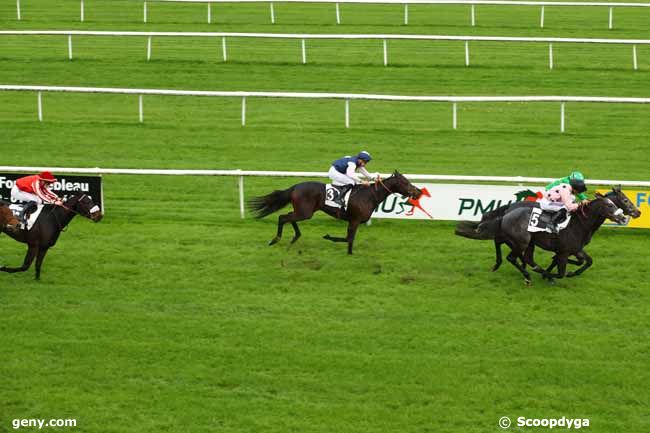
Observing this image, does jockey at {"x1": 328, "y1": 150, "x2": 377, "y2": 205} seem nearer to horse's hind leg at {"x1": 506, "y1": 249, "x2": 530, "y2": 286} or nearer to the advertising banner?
the advertising banner

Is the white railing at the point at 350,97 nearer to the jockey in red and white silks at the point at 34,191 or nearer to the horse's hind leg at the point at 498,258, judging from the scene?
the horse's hind leg at the point at 498,258

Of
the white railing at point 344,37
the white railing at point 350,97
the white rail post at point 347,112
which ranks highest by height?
the white railing at point 344,37

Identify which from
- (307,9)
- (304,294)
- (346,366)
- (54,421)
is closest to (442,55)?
(307,9)

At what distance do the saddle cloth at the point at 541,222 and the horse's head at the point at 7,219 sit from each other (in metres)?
6.28

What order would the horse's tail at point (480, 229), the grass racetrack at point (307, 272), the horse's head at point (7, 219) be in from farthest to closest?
the horse's tail at point (480, 229) → the horse's head at point (7, 219) → the grass racetrack at point (307, 272)

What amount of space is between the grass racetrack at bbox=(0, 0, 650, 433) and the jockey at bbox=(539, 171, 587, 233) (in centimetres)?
90

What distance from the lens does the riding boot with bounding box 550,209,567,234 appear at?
13633 millimetres

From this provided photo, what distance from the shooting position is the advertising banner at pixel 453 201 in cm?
1584

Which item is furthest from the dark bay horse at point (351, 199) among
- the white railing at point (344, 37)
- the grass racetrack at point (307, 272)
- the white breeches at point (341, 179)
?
the white railing at point (344, 37)

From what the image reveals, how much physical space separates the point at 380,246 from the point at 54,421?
617cm

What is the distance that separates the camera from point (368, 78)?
926 inches

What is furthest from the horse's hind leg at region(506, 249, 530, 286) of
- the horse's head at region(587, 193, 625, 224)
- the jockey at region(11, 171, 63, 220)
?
the jockey at region(11, 171, 63, 220)

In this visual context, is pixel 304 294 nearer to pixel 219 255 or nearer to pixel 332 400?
pixel 219 255

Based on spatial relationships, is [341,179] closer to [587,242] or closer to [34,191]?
[587,242]
